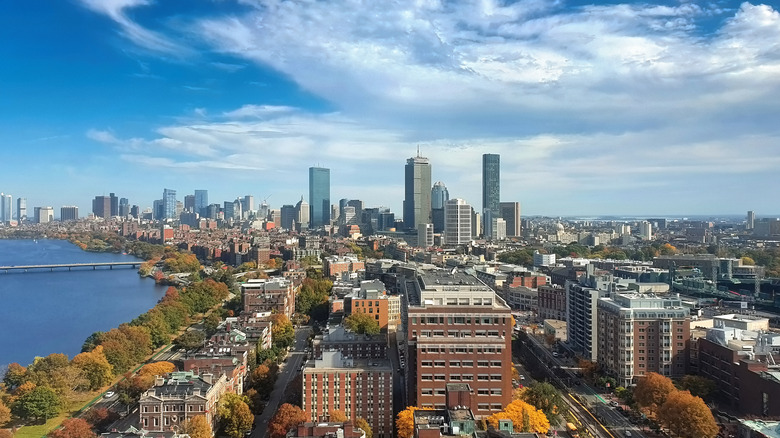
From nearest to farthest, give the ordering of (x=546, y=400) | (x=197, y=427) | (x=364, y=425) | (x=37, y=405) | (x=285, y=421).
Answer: (x=197, y=427)
(x=285, y=421)
(x=364, y=425)
(x=546, y=400)
(x=37, y=405)

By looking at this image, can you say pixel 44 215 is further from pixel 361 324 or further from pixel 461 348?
pixel 461 348

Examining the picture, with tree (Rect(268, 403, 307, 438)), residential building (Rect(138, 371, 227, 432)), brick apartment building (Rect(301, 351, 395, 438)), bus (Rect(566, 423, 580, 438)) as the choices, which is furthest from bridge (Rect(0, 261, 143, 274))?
bus (Rect(566, 423, 580, 438))

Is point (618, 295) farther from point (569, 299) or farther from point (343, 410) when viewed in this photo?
point (343, 410)

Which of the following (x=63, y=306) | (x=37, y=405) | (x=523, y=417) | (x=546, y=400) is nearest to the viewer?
(x=523, y=417)

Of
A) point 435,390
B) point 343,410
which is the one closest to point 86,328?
point 343,410

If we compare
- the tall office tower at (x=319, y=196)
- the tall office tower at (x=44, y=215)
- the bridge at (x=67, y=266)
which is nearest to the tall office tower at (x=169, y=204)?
the tall office tower at (x=44, y=215)

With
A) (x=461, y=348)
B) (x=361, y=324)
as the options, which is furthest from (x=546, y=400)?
(x=361, y=324)

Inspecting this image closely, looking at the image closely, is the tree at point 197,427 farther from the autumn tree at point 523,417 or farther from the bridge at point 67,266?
the bridge at point 67,266
